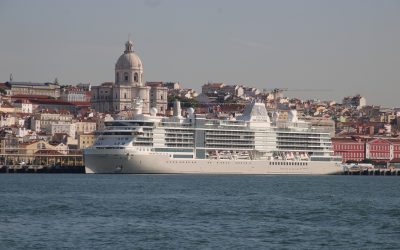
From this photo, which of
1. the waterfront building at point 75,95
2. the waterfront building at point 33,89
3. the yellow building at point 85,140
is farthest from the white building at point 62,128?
the waterfront building at point 33,89

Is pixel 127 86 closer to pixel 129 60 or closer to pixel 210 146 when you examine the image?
pixel 129 60

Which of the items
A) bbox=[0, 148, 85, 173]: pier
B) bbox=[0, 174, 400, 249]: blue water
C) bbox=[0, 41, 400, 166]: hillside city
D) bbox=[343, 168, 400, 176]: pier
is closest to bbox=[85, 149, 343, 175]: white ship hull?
bbox=[0, 41, 400, 166]: hillside city

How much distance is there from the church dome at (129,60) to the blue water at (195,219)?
75.7 meters

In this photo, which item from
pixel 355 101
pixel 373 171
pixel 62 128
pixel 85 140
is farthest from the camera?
pixel 355 101

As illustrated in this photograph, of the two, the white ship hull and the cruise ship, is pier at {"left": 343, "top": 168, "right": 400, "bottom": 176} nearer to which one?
the cruise ship

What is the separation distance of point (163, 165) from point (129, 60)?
54473 mm

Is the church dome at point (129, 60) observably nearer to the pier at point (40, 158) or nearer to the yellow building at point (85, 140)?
the yellow building at point (85, 140)

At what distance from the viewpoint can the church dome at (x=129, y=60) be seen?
396 ft

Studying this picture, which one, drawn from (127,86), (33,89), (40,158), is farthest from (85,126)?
(33,89)

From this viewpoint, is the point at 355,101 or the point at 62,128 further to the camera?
the point at 355,101

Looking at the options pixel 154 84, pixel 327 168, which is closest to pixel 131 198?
pixel 327 168

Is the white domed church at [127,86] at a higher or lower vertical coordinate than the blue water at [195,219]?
higher

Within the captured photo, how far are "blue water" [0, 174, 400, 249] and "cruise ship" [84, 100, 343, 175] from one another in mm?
21916

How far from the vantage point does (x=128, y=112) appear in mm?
108938
